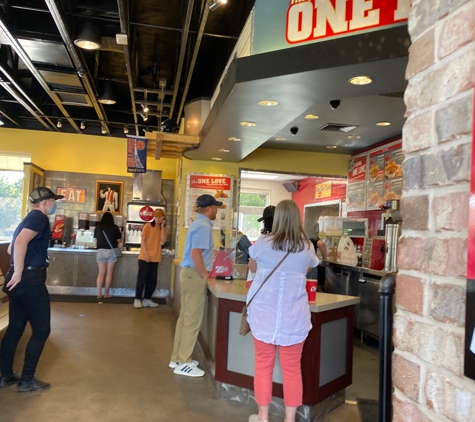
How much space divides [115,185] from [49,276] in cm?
253

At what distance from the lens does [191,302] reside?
4191 millimetres

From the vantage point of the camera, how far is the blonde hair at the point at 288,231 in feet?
A: 9.54

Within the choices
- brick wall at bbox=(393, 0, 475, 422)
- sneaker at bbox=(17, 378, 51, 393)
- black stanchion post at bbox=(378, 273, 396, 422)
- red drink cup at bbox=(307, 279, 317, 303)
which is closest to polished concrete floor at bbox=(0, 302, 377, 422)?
sneaker at bbox=(17, 378, 51, 393)

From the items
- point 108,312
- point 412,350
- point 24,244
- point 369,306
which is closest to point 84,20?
point 24,244

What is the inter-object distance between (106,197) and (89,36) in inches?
196

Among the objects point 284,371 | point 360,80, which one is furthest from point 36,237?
point 360,80

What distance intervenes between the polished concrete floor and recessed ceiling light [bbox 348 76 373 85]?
8.52 ft

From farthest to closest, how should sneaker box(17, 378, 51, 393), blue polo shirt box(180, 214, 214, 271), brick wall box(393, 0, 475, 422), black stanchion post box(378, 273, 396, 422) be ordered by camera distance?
blue polo shirt box(180, 214, 214, 271) → sneaker box(17, 378, 51, 393) → black stanchion post box(378, 273, 396, 422) → brick wall box(393, 0, 475, 422)

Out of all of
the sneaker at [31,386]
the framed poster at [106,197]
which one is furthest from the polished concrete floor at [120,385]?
the framed poster at [106,197]

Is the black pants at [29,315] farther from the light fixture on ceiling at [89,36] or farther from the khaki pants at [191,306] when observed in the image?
the light fixture on ceiling at [89,36]

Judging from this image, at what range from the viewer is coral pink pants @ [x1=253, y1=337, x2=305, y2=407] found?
2.93m

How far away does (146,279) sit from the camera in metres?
7.48

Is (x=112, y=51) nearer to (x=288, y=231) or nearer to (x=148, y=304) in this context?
(x=148, y=304)

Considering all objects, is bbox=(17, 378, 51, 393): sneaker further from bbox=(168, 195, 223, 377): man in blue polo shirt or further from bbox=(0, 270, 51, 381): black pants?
bbox=(168, 195, 223, 377): man in blue polo shirt
